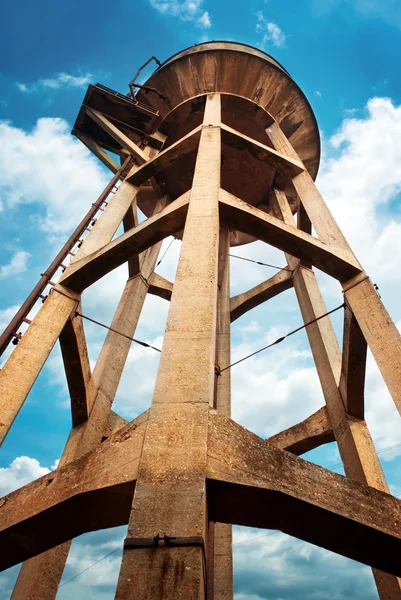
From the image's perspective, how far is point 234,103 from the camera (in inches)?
396

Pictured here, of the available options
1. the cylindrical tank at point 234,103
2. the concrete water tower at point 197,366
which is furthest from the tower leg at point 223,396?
the cylindrical tank at point 234,103

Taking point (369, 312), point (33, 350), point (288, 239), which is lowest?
point (33, 350)

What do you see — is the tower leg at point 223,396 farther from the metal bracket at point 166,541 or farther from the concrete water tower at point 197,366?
the metal bracket at point 166,541

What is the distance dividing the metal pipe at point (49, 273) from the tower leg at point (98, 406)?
58.1 inches

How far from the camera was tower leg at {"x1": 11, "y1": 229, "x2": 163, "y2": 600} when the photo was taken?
5.46 metres

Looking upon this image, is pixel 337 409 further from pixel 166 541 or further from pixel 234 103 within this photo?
pixel 234 103

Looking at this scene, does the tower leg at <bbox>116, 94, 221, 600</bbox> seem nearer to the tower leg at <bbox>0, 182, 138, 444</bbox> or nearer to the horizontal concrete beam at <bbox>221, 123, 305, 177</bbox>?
the tower leg at <bbox>0, 182, 138, 444</bbox>

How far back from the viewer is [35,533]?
11.4 ft

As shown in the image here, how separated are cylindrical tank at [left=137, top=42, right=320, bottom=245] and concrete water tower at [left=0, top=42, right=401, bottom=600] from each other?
3 cm

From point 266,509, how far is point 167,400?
3.44 ft

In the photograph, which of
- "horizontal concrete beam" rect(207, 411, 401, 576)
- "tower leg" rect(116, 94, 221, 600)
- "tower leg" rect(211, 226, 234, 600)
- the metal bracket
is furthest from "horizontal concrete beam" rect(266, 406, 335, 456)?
the metal bracket

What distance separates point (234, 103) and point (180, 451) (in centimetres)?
905

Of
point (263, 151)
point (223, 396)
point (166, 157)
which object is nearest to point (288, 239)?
point (263, 151)

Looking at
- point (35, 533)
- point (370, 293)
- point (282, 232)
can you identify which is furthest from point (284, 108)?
point (35, 533)
